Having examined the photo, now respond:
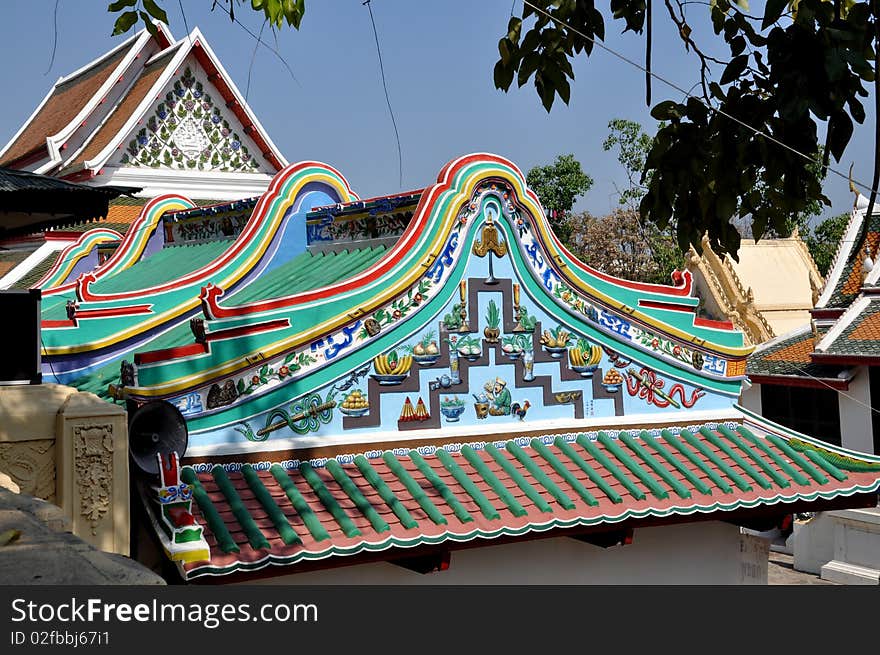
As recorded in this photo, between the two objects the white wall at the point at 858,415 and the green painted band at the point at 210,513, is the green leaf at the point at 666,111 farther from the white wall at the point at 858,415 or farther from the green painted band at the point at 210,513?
the white wall at the point at 858,415

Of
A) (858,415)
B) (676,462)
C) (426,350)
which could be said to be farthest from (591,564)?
(858,415)

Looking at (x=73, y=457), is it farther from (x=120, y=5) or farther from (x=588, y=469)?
(x=588, y=469)

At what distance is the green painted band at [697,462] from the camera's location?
9.04 meters

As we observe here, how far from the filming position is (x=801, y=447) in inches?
389

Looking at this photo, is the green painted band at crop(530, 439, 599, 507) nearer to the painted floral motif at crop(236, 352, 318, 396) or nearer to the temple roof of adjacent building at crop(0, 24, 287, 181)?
the painted floral motif at crop(236, 352, 318, 396)

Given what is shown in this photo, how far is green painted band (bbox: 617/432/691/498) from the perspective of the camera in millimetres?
8802

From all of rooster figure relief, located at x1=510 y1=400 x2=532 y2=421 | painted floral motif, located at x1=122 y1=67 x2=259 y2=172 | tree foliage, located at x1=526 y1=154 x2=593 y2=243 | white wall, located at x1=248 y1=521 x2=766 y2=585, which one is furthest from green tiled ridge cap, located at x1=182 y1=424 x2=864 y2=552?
tree foliage, located at x1=526 y1=154 x2=593 y2=243

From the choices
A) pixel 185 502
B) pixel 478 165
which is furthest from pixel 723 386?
pixel 185 502

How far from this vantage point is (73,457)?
5.98m

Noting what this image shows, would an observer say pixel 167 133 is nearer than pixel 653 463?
No

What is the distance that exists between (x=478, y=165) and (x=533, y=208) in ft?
2.15

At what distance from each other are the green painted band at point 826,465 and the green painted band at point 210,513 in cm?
565

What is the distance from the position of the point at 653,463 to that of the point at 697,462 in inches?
19.7
